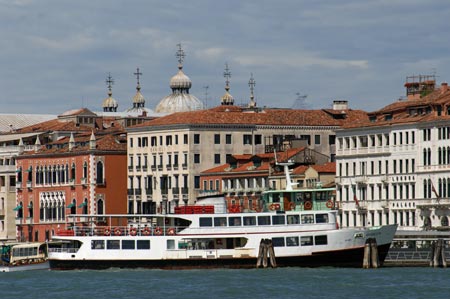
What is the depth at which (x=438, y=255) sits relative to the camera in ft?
330

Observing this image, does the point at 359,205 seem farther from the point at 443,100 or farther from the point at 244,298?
the point at 244,298

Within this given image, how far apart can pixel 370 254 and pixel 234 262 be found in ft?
23.3

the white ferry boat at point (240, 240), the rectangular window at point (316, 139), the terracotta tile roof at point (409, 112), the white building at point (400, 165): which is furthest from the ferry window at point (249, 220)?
the rectangular window at point (316, 139)

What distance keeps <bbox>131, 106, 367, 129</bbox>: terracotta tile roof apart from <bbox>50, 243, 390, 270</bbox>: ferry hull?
37.9m

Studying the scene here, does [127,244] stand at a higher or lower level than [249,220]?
lower

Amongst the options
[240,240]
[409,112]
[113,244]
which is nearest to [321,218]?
[240,240]

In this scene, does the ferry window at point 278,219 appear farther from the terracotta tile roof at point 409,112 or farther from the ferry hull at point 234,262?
the terracotta tile roof at point 409,112

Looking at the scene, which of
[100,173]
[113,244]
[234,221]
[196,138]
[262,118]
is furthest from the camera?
[100,173]

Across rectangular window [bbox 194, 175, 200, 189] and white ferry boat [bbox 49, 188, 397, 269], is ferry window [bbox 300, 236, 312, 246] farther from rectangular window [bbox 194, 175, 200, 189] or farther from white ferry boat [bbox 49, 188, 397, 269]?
rectangular window [bbox 194, 175, 200, 189]

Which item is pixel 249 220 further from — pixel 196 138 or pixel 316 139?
pixel 316 139

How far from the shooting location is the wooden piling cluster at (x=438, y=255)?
3932 inches

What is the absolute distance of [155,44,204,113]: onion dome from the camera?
176625 mm

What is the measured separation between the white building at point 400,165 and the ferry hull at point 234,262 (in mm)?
16477

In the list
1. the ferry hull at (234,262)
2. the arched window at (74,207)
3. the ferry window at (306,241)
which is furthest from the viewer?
the arched window at (74,207)
